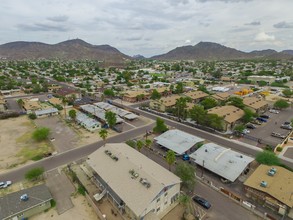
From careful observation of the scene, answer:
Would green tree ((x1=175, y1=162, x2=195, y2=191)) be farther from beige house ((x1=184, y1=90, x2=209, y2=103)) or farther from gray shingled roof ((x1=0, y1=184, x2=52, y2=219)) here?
beige house ((x1=184, y1=90, x2=209, y2=103))

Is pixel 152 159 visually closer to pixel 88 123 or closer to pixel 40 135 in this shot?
pixel 88 123

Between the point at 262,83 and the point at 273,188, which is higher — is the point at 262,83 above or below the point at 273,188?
below

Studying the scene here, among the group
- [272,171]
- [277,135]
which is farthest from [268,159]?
[277,135]

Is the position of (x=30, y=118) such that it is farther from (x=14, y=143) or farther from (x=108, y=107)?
(x=108, y=107)

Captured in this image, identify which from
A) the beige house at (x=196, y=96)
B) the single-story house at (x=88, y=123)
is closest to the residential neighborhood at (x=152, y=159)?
the single-story house at (x=88, y=123)

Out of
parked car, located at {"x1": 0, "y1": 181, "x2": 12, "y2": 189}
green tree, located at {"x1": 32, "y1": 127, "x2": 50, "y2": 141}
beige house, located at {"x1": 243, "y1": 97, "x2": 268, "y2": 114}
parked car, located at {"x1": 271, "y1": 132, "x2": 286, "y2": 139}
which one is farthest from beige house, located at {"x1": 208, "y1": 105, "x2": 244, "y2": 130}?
parked car, located at {"x1": 0, "y1": 181, "x2": 12, "y2": 189}

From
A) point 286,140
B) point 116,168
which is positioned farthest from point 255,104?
point 116,168
